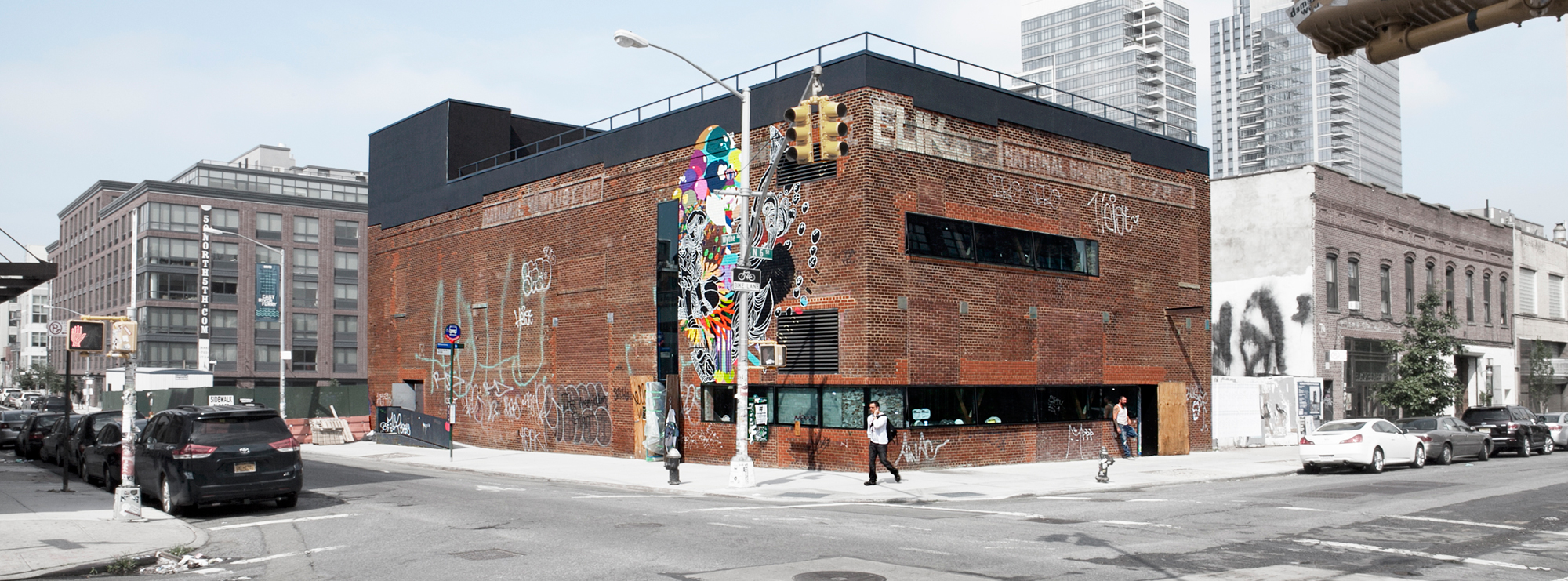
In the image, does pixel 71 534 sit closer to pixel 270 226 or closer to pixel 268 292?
pixel 268 292

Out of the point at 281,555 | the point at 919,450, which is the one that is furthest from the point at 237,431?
the point at 919,450

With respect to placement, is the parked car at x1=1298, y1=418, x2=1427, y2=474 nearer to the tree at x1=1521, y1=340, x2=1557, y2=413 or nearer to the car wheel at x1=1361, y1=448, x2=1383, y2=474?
the car wheel at x1=1361, y1=448, x2=1383, y2=474

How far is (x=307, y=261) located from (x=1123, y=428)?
7478cm

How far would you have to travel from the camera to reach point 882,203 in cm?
2364

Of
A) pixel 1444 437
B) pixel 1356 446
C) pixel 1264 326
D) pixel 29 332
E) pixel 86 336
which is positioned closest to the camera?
pixel 86 336

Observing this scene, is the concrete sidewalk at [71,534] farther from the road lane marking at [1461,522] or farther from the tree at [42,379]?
the tree at [42,379]

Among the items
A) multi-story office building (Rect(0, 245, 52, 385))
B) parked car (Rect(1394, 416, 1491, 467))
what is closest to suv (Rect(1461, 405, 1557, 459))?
parked car (Rect(1394, 416, 1491, 467))

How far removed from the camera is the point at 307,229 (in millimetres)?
87312

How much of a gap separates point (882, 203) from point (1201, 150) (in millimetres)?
13771

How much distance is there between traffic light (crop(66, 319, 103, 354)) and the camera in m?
16.4

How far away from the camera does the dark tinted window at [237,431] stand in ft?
53.6

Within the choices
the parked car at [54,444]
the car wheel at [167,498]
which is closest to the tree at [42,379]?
the parked car at [54,444]

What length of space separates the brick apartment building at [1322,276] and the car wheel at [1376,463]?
455 inches

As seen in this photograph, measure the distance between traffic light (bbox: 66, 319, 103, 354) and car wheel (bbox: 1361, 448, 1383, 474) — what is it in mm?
24806
